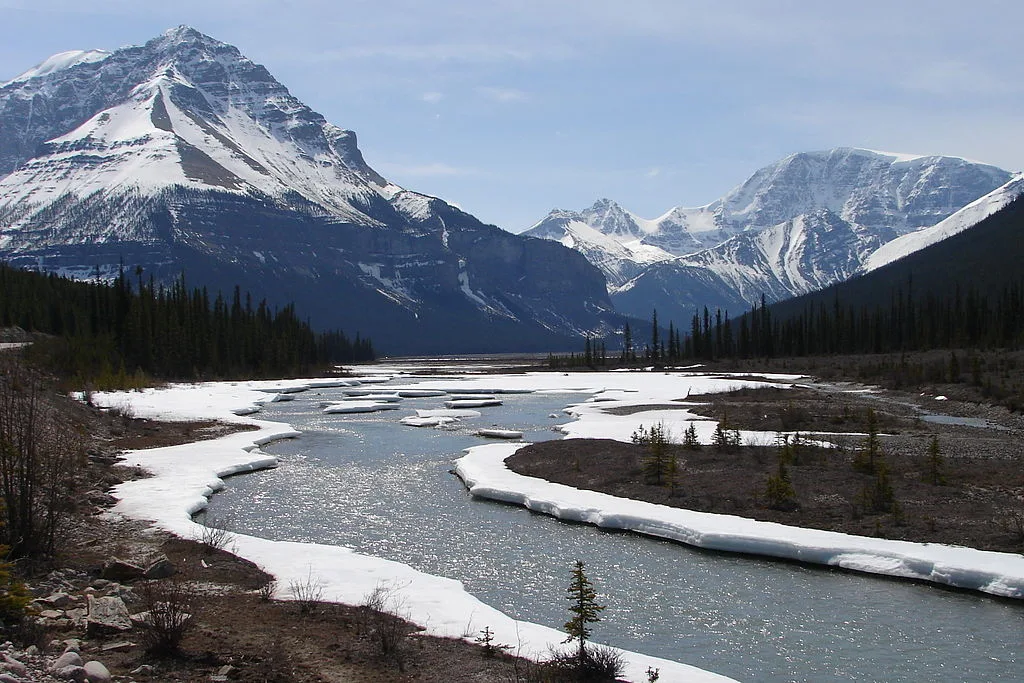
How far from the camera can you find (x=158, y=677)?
10.1 metres

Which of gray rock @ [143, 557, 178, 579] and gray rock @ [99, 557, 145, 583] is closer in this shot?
gray rock @ [99, 557, 145, 583]

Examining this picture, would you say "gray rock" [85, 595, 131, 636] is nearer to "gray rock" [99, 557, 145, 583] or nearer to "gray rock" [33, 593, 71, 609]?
"gray rock" [33, 593, 71, 609]

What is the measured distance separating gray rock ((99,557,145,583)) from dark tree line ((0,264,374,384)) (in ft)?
176

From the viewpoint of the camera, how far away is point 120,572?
14.7 m

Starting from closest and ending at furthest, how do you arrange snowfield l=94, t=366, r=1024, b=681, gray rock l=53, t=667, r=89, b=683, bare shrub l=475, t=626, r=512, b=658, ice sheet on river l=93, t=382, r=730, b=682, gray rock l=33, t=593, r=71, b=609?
gray rock l=53, t=667, r=89, b=683 < bare shrub l=475, t=626, r=512, b=658 < gray rock l=33, t=593, r=71, b=609 < ice sheet on river l=93, t=382, r=730, b=682 < snowfield l=94, t=366, r=1024, b=681

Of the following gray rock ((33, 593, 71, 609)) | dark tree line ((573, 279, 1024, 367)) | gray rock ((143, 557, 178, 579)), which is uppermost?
dark tree line ((573, 279, 1024, 367))

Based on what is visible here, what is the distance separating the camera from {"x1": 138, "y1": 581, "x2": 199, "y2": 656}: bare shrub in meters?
10.8

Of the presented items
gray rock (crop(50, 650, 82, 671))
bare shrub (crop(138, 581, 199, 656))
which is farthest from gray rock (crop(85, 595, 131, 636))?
gray rock (crop(50, 650, 82, 671))

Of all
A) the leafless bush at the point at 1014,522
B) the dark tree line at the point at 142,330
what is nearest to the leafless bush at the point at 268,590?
the leafless bush at the point at 1014,522

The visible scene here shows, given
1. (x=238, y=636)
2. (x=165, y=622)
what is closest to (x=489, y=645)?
(x=238, y=636)

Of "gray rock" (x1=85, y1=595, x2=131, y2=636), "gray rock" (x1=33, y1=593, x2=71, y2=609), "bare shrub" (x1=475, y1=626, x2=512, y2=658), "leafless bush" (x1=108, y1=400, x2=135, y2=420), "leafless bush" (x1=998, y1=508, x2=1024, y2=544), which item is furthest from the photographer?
"leafless bush" (x1=108, y1=400, x2=135, y2=420)

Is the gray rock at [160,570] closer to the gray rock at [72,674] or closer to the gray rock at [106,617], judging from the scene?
the gray rock at [106,617]

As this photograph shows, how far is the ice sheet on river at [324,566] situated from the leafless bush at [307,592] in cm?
8

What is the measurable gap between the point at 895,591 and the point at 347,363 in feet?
622
